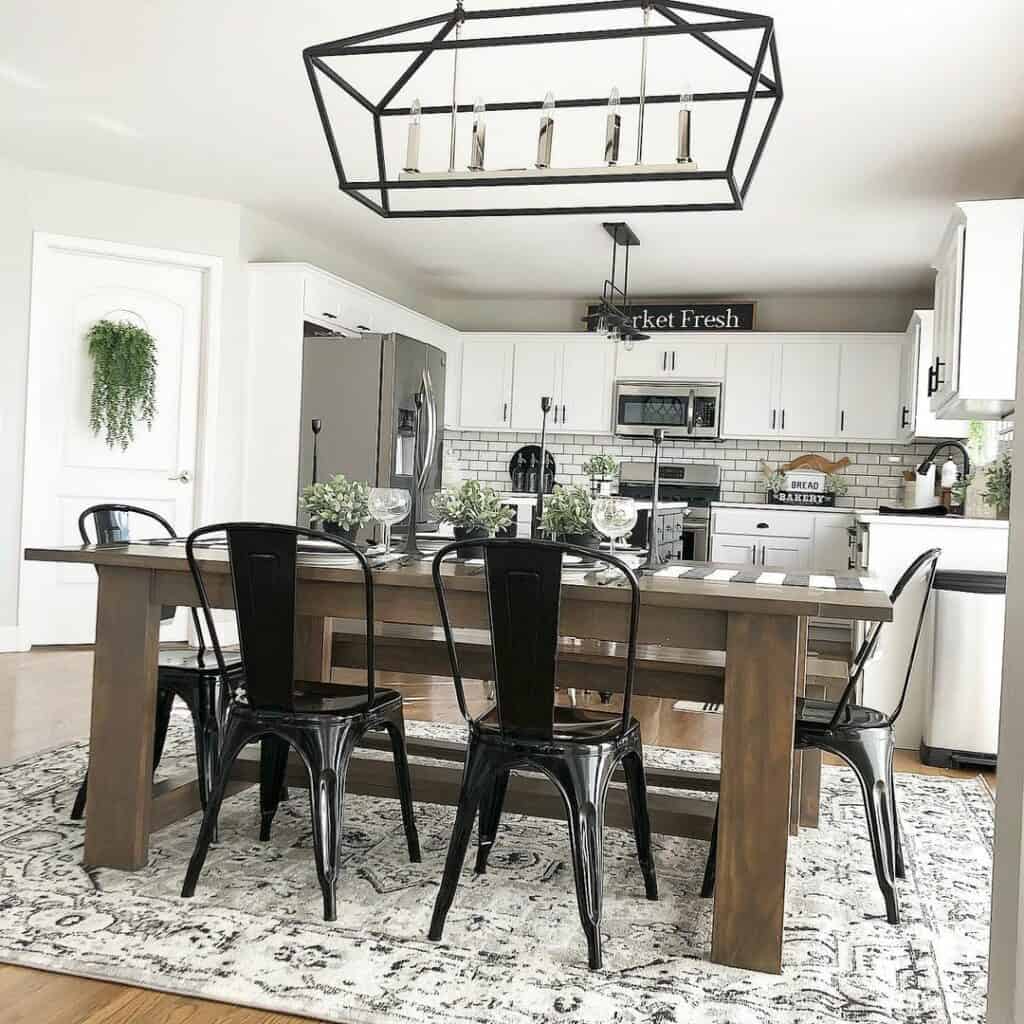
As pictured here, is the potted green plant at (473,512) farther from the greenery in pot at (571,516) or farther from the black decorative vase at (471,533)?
the greenery in pot at (571,516)

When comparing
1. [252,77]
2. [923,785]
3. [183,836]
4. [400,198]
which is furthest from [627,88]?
[183,836]

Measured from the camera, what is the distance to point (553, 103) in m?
2.39

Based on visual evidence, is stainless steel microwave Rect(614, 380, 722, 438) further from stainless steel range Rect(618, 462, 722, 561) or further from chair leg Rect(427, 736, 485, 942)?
chair leg Rect(427, 736, 485, 942)

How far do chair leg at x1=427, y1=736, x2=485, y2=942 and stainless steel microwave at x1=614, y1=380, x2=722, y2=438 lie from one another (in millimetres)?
5651

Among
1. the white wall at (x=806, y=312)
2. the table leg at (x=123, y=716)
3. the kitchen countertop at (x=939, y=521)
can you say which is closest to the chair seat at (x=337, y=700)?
the table leg at (x=123, y=716)

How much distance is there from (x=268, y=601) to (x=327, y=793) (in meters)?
0.47

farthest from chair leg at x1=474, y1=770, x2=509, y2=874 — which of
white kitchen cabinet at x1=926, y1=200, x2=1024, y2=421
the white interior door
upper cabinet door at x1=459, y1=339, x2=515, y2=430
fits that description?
upper cabinet door at x1=459, y1=339, x2=515, y2=430

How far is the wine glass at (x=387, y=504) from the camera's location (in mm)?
2885

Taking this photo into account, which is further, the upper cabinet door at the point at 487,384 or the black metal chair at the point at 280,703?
the upper cabinet door at the point at 487,384

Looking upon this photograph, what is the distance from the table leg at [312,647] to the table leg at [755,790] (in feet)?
5.05

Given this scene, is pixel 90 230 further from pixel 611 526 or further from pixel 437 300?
pixel 611 526

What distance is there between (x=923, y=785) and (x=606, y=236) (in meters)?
3.89

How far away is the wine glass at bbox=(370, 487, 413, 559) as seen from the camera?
2885 millimetres

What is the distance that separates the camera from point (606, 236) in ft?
21.3
